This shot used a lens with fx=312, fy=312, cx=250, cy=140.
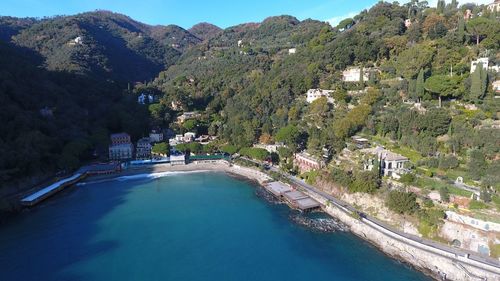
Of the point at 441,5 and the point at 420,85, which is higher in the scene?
the point at 441,5

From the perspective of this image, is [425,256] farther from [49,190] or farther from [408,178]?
[49,190]

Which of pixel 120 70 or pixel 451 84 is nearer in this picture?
pixel 451 84

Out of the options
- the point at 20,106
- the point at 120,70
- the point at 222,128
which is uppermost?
the point at 120,70

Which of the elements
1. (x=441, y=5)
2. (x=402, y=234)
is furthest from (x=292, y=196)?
(x=441, y=5)

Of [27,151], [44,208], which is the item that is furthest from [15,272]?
[27,151]

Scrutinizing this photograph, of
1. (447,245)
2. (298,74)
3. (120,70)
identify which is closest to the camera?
(447,245)

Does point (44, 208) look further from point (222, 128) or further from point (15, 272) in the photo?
point (222, 128)

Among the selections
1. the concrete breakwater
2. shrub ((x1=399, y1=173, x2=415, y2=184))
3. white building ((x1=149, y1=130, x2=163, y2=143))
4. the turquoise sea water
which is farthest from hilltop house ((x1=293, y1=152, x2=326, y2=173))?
white building ((x1=149, y1=130, x2=163, y2=143))
